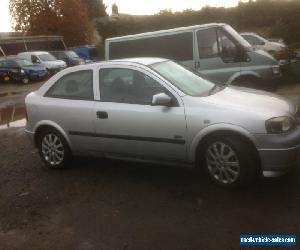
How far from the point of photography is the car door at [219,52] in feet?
32.6

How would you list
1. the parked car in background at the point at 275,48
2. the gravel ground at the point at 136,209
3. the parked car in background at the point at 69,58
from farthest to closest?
1. the parked car in background at the point at 69,58
2. the parked car in background at the point at 275,48
3. the gravel ground at the point at 136,209

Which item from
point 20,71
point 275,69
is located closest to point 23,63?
point 20,71

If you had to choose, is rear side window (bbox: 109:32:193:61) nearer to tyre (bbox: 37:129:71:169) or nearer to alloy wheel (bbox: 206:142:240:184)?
tyre (bbox: 37:129:71:169)

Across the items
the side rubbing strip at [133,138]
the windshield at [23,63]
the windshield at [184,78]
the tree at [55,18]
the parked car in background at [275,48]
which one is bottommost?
the windshield at [23,63]

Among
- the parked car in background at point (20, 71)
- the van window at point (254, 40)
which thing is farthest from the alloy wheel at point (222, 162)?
the parked car in background at point (20, 71)

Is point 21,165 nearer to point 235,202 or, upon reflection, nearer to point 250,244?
point 235,202

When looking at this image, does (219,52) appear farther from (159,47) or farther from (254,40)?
(254,40)

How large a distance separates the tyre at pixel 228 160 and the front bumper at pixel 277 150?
153mm

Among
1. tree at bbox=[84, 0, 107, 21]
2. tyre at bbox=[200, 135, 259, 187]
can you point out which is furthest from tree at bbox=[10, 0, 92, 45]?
tyre at bbox=[200, 135, 259, 187]

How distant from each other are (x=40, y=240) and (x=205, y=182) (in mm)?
2202

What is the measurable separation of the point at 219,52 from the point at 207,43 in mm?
347

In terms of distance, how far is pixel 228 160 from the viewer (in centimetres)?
520

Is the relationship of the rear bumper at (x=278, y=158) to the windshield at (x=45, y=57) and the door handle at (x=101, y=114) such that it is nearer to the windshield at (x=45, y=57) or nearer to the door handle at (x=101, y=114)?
the door handle at (x=101, y=114)

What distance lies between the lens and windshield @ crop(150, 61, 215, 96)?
→ 5725 mm
